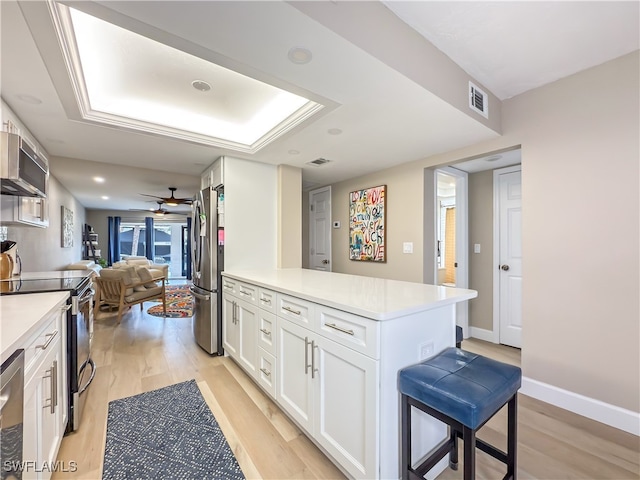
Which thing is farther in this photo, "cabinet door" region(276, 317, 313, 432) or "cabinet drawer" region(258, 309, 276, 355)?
"cabinet drawer" region(258, 309, 276, 355)

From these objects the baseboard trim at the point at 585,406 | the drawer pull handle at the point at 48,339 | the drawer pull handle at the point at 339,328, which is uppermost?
the drawer pull handle at the point at 339,328

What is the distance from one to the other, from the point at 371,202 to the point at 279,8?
9.37 ft

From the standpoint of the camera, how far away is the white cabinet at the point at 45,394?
3.59ft

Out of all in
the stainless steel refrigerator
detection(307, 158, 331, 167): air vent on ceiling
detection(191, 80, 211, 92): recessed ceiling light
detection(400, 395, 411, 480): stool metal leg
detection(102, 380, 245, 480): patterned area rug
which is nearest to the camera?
detection(400, 395, 411, 480): stool metal leg

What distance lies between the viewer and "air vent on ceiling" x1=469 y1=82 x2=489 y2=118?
215 centimetres

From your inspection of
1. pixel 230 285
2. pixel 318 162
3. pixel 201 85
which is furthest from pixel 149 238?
pixel 201 85

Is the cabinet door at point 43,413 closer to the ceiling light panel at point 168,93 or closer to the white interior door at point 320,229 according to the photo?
the ceiling light panel at point 168,93

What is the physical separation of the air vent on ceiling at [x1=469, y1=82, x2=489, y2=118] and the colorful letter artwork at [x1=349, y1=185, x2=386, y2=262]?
151cm

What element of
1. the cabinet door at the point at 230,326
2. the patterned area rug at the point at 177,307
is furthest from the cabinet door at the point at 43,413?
the patterned area rug at the point at 177,307

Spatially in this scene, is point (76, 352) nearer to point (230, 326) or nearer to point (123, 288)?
point (230, 326)

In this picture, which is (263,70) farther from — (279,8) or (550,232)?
(550,232)

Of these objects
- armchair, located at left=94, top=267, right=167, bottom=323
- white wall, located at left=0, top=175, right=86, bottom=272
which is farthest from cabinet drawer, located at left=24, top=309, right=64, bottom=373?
armchair, located at left=94, top=267, right=167, bottom=323

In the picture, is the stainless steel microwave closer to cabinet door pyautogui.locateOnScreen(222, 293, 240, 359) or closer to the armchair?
cabinet door pyautogui.locateOnScreen(222, 293, 240, 359)

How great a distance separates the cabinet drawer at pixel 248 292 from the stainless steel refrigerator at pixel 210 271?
563 millimetres
